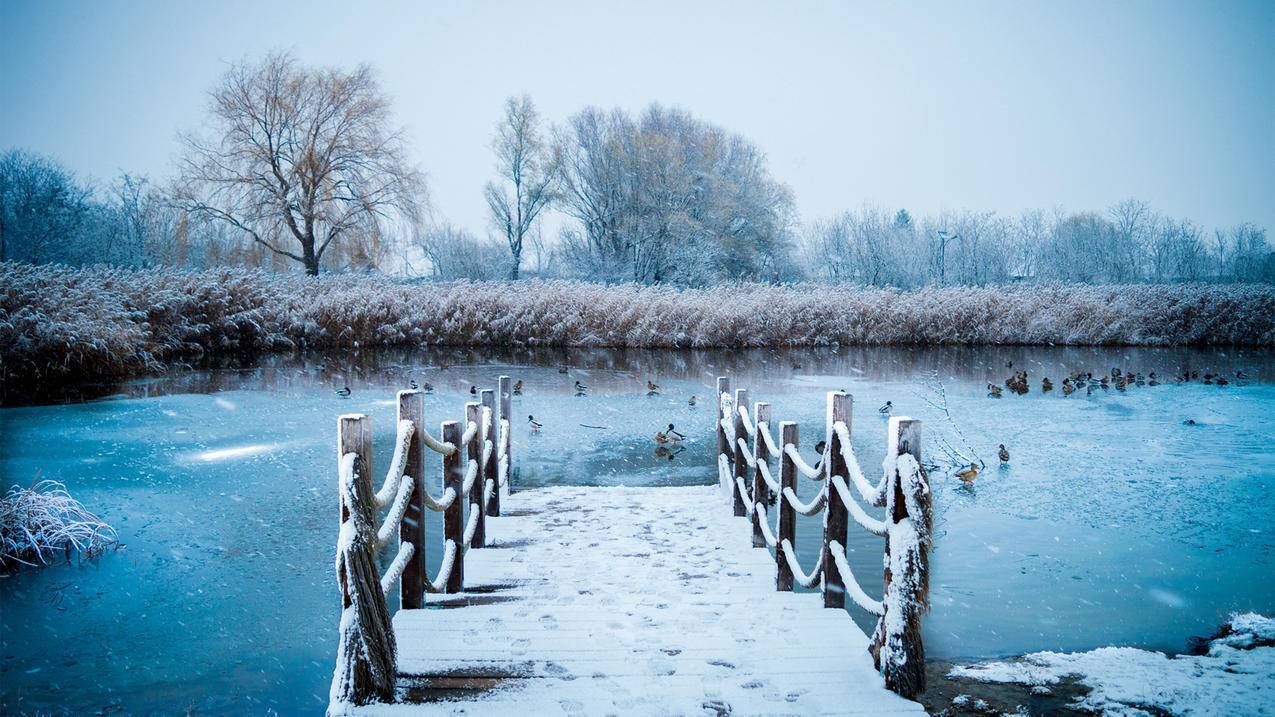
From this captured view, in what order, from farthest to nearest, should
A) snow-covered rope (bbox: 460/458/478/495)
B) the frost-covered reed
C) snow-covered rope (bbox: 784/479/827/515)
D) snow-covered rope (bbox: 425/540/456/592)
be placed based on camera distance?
the frost-covered reed → snow-covered rope (bbox: 460/458/478/495) → snow-covered rope (bbox: 425/540/456/592) → snow-covered rope (bbox: 784/479/827/515)

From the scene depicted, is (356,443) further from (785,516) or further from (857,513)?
(785,516)

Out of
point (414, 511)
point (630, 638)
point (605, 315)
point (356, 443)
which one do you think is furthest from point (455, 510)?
point (605, 315)

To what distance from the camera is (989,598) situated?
643 centimetres

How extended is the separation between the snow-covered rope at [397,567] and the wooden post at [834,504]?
89.3 inches

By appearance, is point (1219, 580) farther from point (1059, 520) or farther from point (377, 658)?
point (377, 658)

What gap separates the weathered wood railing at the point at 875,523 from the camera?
3.39 m

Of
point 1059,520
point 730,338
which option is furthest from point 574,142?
point 1059,520

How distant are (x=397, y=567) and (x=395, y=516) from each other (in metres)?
0.52

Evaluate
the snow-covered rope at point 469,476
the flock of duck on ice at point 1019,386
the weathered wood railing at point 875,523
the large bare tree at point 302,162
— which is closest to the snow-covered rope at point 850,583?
the weathered wood railing at point 875,523

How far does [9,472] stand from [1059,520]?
39.1ft

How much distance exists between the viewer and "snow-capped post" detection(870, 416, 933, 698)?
11.0 feet

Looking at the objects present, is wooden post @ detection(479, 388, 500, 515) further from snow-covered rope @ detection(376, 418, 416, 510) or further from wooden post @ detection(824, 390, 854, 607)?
wooden post @ detection(824, 390, 854, 607)

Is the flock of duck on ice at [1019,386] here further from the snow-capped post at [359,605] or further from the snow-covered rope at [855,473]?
the snow-capped post at [359,605]

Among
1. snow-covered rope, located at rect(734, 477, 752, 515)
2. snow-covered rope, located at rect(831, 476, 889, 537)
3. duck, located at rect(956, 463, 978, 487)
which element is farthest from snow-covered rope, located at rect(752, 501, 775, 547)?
duck, located at rect(956, 463, 978, 487)
